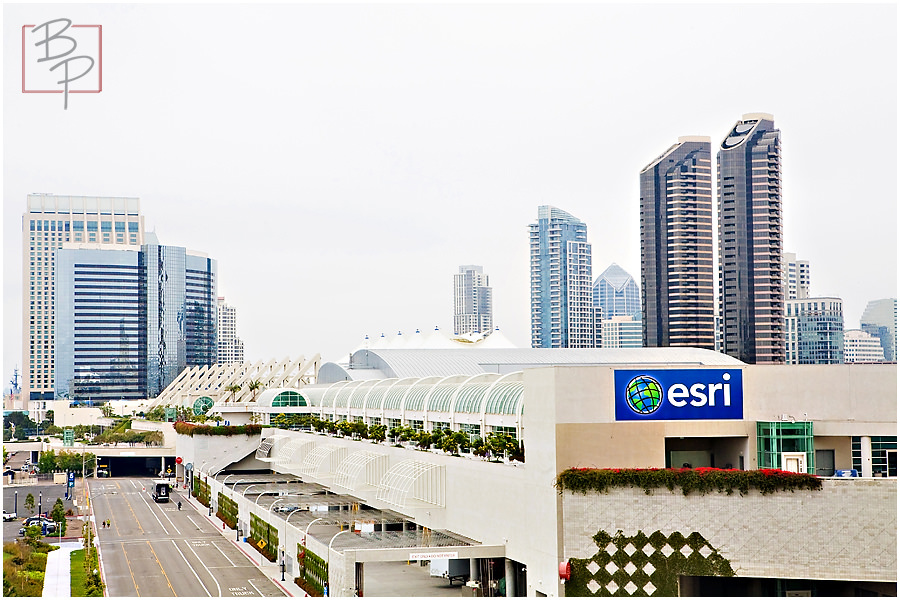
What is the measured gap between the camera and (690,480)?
1407 inches

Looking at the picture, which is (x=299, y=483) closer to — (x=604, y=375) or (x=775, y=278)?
(x=604, y=375)

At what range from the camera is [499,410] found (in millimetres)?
49375

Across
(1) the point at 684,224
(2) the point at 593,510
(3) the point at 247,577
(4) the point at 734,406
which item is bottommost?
(3) the point at 247,577

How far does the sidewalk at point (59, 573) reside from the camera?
4705 centimetres

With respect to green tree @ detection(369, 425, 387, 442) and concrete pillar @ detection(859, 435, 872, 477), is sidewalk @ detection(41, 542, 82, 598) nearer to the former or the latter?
green tree @ detection(369, 425, 387, 442)

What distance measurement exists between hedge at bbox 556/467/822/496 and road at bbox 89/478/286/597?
58.4 feet

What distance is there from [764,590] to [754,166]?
5402 inches

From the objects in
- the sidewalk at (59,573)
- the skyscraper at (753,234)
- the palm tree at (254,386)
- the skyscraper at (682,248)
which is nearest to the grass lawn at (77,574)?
the sidewalk at (59,573)

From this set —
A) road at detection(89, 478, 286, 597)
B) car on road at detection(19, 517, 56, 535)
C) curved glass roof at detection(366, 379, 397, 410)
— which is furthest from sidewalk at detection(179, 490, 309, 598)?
curved glass roof at detection(366, 379, 397, 410)

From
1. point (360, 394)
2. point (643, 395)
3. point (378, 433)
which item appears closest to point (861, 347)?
point (360, 394)

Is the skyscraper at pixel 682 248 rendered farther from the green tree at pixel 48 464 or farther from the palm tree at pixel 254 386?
the green tree at pixel 48 464

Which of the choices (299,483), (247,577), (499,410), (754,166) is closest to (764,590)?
(499,410)

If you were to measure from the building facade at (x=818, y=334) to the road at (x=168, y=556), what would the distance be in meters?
128

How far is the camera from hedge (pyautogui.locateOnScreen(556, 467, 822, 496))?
35156 millimetres
